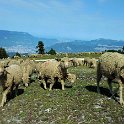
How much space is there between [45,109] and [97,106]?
11.3 feet

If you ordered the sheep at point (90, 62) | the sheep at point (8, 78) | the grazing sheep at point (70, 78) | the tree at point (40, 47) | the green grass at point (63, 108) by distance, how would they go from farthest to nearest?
the tree at point (40, 47), the sheep at point (90, 62), the grazing sheep at point (70, 78), the sheep at point (8, 78), the green grass at point (63, 108)

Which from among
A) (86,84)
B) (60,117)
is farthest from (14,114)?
(86,84)

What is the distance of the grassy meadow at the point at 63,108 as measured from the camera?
21.4 metres

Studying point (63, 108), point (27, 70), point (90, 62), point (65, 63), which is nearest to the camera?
point (63, 108)

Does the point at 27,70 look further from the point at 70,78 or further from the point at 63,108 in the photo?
the point at 63,108

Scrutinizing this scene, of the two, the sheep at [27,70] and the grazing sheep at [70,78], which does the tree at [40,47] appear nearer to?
the sheep at [27,70]

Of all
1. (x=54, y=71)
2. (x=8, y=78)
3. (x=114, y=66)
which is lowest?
(x=8, y=78)

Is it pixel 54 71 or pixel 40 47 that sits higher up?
pixel 54 71

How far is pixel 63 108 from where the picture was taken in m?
23.4

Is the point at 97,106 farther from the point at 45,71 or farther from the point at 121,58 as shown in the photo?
the point at 45,71

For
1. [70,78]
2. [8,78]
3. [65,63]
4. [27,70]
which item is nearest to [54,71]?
[65,63]

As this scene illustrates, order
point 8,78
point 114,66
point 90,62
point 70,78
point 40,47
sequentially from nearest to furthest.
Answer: point 114,66, point 8,78, point 70,78, point 90,62, point 40,47

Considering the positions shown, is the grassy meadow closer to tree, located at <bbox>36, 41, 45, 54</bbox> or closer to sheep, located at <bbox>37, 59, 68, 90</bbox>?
sheep, located at <bbox>37, 59, 68, 90</bbox>

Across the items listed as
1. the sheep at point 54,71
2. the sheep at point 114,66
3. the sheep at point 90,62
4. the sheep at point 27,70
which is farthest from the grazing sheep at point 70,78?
the sheep at point 90,62
